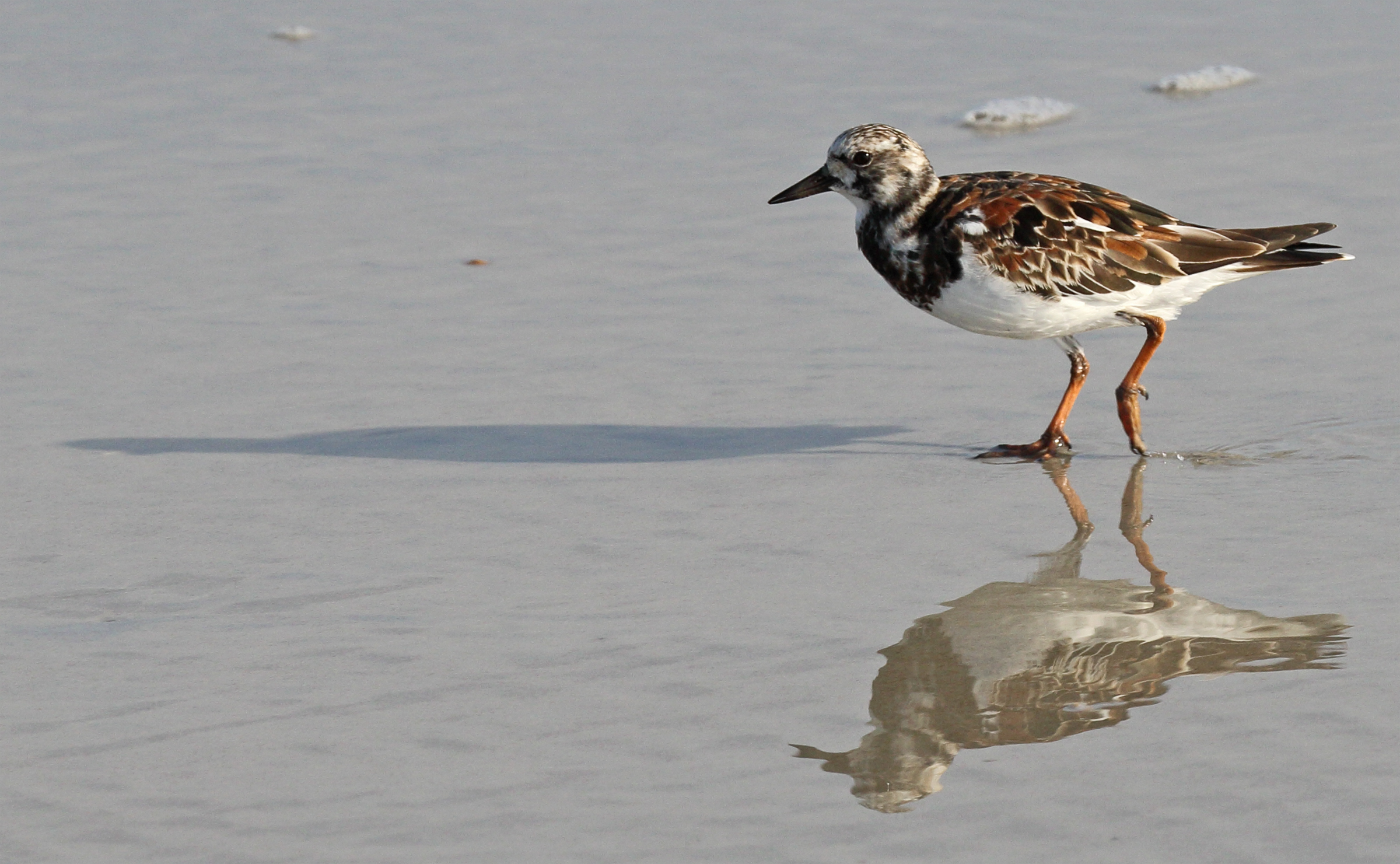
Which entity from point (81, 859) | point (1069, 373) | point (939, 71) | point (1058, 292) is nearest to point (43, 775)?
point (81, 859)

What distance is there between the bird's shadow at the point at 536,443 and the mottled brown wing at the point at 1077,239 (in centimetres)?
89

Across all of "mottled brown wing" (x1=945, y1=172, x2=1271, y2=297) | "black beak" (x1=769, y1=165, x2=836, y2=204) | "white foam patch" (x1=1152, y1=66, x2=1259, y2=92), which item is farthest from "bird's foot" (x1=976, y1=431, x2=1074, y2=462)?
"white foam patch" (x1=1152, y1=66, x2=1259, y2=92)

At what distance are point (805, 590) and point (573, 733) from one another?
1.31 meters

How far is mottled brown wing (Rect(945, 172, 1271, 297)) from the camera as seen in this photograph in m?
7.39

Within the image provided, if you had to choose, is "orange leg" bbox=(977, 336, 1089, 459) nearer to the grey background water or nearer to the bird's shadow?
the grey background water

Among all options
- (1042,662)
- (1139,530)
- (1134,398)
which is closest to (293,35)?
(1134,398)

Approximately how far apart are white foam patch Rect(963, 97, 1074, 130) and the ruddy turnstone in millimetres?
3931

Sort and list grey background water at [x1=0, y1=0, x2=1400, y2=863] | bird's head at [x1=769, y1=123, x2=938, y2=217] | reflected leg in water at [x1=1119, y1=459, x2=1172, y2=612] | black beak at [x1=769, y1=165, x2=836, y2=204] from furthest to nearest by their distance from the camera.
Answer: black beak at [x1=769, y1=165, x2=836, y2=204]
bird's head at [x1=769, y1=123, x2=938, y2=217]
reflected leg in water at [x1=1119, y1=459, x2=1172, y2=612]
grey background water at [x1=0, y1=0, x2=1400, y2=863]

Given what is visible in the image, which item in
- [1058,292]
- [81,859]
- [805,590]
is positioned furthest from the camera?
[1058,292]

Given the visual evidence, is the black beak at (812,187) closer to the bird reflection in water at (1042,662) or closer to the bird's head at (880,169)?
the bird's head at (880,169)

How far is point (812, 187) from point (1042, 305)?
1376mm

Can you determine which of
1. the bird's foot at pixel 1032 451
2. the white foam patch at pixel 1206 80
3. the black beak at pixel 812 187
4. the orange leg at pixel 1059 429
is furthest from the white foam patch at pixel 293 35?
the bird's foot at pixel 1032 451

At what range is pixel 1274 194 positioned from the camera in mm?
10008

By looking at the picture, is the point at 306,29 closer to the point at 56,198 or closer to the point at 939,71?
the point at 56,198
